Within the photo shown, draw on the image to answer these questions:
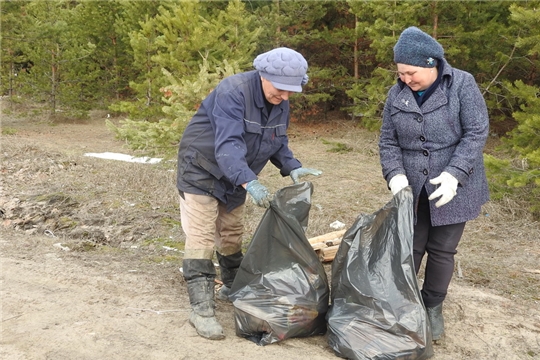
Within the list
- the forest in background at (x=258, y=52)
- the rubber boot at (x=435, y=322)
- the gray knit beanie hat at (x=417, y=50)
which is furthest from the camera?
the forest in background at (x=258, y=52)

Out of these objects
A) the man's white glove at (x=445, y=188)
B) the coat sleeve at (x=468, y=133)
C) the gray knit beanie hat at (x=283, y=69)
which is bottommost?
the man's white glove at (x=445, y=188)

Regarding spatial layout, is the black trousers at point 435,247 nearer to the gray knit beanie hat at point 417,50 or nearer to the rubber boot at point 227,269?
the gray knit beanie hat at point 417,50

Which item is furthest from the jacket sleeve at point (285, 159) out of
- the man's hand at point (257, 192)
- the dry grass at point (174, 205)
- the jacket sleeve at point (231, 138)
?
the dry grass at point (174, 205)

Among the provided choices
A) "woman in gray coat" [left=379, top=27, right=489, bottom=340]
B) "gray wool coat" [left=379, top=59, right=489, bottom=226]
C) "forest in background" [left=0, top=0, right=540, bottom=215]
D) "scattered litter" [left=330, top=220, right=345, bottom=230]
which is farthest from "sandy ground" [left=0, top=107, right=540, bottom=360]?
"forest in background" [left=0, top=0, right=540, bottom=215]

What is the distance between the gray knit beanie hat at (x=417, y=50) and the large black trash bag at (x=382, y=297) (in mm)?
650

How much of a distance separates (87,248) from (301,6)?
9258mm

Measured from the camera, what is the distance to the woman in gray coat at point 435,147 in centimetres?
261

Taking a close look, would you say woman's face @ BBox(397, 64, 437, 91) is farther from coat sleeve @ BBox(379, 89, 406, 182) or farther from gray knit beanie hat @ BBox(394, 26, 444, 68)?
coat sleeve @ BBox(379, 89, 406, 182)

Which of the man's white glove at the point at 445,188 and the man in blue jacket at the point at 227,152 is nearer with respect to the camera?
the man's white glove at the point at 445,188

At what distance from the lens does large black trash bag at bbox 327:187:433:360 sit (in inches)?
102

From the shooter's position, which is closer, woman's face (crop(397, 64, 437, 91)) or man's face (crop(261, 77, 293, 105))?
woman's face (crop(397, 64, 437, 91))

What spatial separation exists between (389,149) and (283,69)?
2.46 ft

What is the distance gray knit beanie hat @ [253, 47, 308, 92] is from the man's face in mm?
38

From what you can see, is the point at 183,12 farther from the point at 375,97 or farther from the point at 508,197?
the point at 508,197
